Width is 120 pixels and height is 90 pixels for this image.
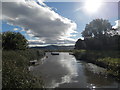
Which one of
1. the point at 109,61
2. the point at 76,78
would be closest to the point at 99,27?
the point at 109,61

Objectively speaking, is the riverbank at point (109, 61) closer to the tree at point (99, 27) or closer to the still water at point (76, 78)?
the still water at point (76, 78)

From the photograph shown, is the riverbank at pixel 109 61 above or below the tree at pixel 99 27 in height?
Result: below

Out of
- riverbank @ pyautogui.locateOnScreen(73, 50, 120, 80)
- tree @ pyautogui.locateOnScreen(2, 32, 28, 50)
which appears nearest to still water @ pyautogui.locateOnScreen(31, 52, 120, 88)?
riverbank @ pyautogui.locateOnScreen(73, 50, 120, 80)

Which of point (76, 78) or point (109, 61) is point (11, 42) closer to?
point (76, 78)

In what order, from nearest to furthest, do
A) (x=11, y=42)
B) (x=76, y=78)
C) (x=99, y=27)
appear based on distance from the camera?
(x=76, y=78)
(x=11, y=42)
(x=99, y=27)

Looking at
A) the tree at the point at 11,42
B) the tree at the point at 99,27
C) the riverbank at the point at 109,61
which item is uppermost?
the tree at the point at 99,27

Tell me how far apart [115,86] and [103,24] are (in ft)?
164

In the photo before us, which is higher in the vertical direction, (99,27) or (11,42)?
(99,27)

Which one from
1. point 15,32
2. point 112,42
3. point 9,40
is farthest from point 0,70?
point 112,42

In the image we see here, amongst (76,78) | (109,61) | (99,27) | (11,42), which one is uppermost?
(99,27)

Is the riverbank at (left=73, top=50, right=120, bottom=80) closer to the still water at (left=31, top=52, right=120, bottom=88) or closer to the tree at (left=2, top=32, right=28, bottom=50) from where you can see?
the still water at (left=31, top=52, right=120, bottom=88)

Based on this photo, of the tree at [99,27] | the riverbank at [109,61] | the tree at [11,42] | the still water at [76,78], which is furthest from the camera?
the tree at [99,27]

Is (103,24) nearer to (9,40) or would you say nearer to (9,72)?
(9,40)

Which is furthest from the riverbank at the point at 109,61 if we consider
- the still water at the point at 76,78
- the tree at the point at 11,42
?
the tree at the point at 11,42
